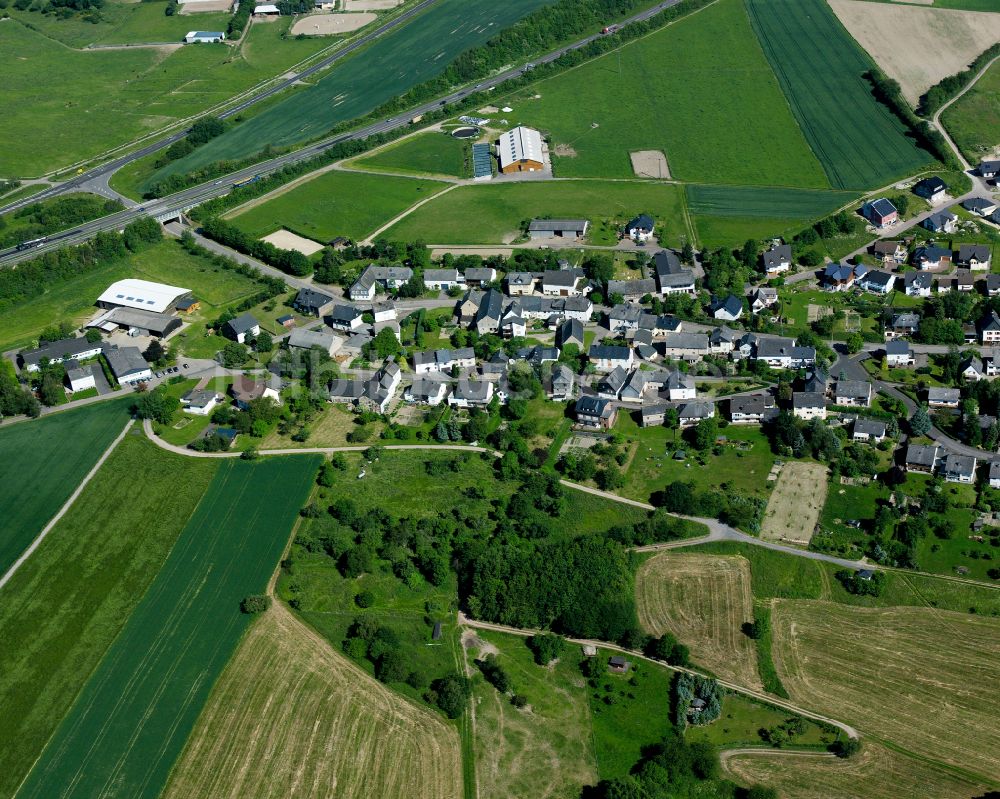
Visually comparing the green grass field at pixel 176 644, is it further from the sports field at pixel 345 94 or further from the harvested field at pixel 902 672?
the sports field at pixel 345 94

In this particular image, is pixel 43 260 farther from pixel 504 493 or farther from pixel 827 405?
pixel 827 405

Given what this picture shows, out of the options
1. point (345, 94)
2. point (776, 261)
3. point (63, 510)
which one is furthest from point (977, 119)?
point (63, 510)

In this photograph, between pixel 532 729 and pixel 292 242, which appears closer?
pixel 532 729

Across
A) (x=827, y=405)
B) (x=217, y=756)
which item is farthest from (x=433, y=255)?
(x=217, y=756)

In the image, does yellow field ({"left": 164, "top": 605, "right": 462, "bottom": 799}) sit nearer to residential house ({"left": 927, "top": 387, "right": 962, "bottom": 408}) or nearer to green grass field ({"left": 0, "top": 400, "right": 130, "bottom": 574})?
green grass field ({"left": 0, "top": 400, "right": 130, "bottom": 574})

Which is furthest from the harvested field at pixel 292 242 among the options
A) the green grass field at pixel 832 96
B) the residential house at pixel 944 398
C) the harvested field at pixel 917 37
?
the harvested field at pixel 917 37

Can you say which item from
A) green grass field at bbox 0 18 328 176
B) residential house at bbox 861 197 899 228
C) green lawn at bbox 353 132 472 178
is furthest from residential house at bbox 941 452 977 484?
green grass field at bbox 0 18 328 176

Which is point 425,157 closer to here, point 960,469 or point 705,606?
point 960,469
